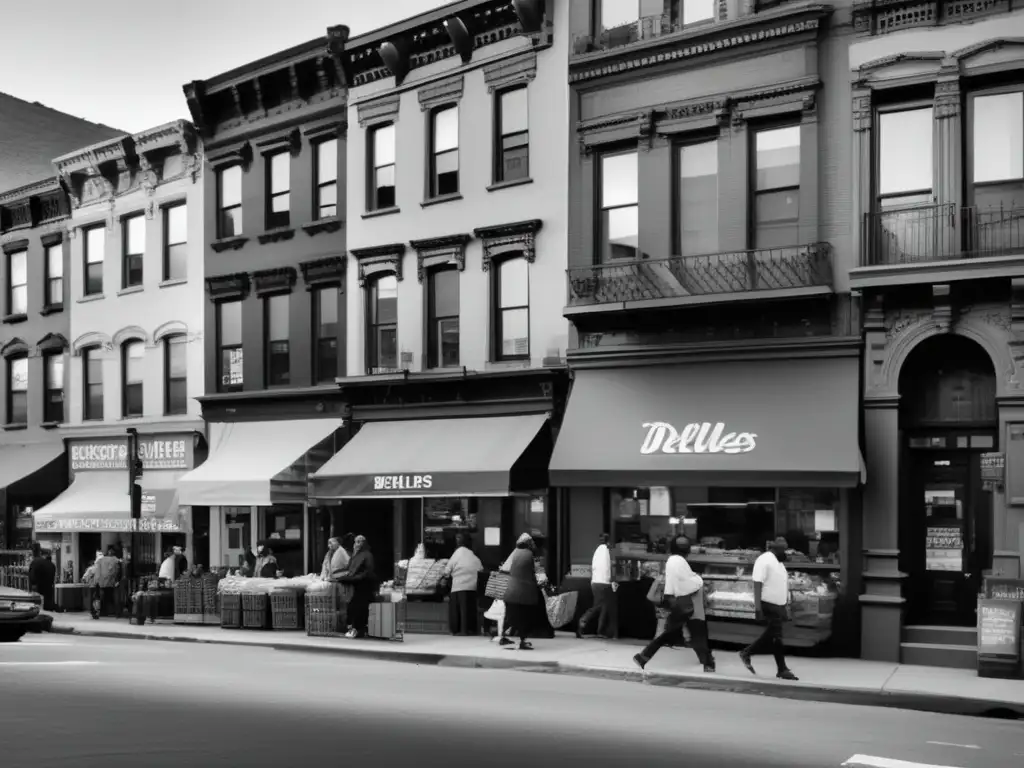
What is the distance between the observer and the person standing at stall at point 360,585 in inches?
821

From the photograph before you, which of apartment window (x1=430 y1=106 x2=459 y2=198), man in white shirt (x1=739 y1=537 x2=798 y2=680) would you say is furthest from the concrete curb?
apartment window (x1=430 y1=106 x2=459 y2=198)

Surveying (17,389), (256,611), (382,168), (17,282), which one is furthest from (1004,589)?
(17,282)

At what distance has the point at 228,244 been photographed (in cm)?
2838

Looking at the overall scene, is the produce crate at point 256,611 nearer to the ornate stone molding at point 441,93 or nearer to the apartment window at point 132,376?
the apartment window at point 132,376

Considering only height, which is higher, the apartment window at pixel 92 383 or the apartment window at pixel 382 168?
the apartment window at pixel 382 168

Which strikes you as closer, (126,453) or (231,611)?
(231,611)

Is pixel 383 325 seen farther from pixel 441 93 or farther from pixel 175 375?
pixel 175 375

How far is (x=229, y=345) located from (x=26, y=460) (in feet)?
27.1

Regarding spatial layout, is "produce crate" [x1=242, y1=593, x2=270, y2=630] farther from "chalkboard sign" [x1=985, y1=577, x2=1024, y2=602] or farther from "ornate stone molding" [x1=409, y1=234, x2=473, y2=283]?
"chalkboard sign" [x1=985, y1=577, x2=1024, y2=602]

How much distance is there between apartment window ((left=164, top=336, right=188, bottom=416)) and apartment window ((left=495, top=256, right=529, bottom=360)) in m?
9.80

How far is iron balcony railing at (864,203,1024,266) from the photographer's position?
690 inches

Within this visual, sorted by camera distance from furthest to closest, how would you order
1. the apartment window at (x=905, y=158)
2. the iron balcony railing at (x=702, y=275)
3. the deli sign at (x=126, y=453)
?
the deli sign at (x=126, y=453), the iron balcony railing at (x=702, y=275), the apartment window at (x=905, y=158)

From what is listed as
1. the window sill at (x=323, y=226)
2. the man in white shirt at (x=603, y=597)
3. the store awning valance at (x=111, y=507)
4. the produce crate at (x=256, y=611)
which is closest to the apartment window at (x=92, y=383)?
the store awning valance at (x=111, y=507)

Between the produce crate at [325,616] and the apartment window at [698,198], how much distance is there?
8.53m
